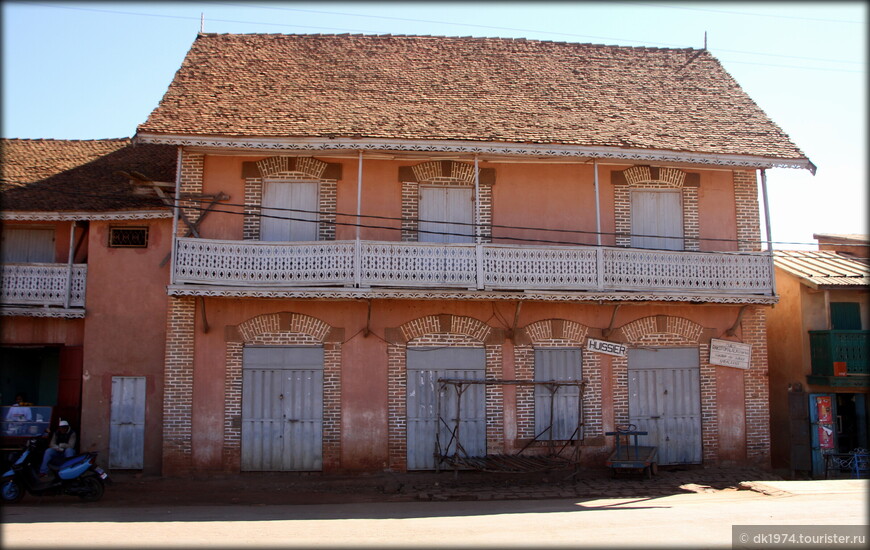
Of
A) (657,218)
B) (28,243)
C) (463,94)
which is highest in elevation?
(463,94)

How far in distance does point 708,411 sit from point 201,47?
1449cm

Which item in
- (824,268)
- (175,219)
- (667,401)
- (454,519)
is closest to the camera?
(454,519)

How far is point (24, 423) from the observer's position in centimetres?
1595

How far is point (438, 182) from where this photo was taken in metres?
16.7

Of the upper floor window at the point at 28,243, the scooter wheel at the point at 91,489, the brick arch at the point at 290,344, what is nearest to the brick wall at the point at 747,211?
the brick arch at the point at 290,344

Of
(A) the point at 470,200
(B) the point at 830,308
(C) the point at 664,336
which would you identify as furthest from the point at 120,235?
(B) the point at 830,308

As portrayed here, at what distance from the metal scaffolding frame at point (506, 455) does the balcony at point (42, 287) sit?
7794mm

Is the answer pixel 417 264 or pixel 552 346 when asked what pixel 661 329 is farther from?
pixel 417 264

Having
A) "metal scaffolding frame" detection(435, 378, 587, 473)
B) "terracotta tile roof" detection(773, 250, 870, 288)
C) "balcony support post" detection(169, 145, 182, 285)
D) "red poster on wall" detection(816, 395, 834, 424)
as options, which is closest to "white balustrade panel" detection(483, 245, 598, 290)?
"metal scaffolding frame" detection(435, 378, 587, 473)

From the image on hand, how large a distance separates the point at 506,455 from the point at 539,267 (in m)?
3.82

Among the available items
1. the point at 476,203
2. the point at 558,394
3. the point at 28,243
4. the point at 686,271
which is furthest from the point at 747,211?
the point at 28,243

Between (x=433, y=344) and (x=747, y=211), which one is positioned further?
(x=747, y=211)

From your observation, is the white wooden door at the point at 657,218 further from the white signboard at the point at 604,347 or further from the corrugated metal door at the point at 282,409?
the corrugated metal door at the point at 282,409

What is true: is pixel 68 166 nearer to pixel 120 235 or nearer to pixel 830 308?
pixel 120 235
